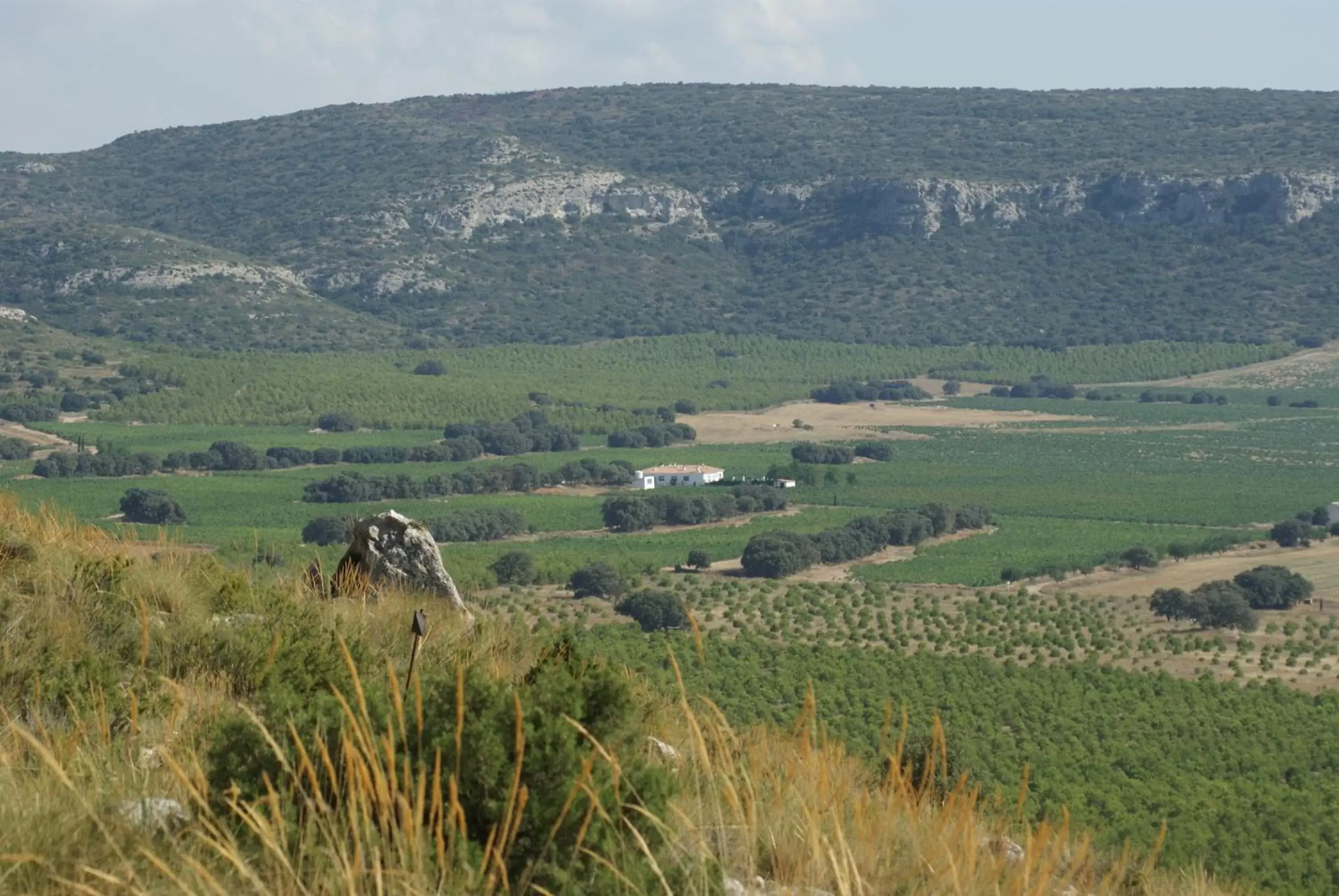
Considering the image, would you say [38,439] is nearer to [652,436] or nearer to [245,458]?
[245,458]

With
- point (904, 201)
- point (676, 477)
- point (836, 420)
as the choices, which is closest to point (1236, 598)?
point (676, 477)

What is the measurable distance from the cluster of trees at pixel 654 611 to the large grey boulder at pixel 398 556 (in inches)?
1239

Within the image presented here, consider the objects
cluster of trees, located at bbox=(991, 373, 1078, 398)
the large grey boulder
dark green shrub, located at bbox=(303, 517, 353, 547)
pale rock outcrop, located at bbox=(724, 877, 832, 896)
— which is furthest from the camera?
cluster of trees, located at bbox=(991, 373, 1078, 398)

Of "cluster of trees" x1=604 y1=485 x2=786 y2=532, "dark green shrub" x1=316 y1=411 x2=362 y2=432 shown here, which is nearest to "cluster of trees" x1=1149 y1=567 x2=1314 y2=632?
"cluster of trees" x1=604 y1=485 x2=786 y2=532

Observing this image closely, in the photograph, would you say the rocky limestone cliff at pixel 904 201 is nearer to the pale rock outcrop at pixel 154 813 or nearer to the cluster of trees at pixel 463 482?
the cluster of trees at pixel 463 482

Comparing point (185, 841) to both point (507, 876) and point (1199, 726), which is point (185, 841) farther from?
point (1199, 726)

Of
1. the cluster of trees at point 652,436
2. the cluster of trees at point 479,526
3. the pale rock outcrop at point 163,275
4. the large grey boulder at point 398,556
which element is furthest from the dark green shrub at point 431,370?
the large grey boulder at point 398,556

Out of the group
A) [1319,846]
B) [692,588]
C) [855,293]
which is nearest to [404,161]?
[855,293]

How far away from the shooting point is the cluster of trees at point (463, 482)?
234 feet

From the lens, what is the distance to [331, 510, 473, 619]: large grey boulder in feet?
35.4

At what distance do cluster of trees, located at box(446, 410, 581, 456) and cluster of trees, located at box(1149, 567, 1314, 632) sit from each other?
46574mm

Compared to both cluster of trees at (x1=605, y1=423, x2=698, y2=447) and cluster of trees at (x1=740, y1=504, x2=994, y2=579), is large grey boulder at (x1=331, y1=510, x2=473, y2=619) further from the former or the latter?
cluster of trees at (x1=605, y1=423, x2=698, y2=447)

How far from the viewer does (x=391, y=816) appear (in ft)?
14.0

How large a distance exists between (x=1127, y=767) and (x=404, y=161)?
146m
